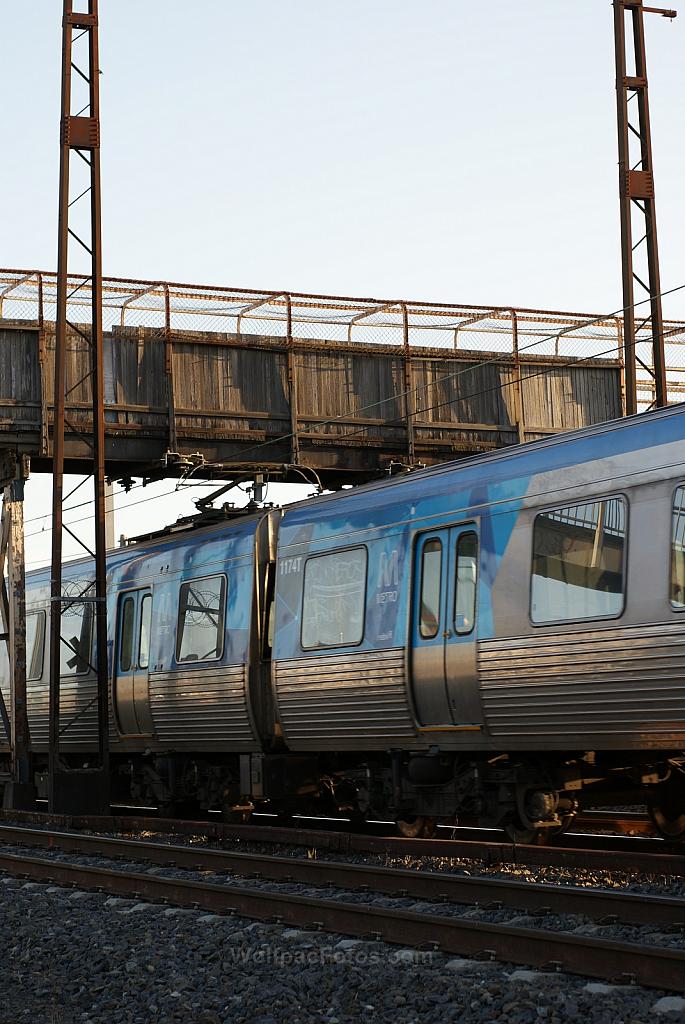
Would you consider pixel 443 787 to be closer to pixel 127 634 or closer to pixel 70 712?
pixel 127 634

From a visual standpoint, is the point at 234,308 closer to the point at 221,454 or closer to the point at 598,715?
the point at 221,454

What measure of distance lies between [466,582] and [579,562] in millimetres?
1531

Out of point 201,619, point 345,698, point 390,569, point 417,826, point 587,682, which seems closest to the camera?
point 587,682

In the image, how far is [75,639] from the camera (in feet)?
68.9

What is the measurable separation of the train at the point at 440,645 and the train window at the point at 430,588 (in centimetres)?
2

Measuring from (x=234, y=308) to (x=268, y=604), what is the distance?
345 inches

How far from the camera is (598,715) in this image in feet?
37.0

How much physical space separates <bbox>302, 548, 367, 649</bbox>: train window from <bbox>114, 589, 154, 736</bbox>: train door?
163 inches

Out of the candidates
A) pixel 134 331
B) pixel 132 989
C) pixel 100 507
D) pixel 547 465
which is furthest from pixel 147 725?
pixel 132 989

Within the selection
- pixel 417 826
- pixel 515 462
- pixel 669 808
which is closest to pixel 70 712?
pixel 417 826

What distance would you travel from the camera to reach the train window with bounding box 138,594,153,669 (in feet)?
60.9

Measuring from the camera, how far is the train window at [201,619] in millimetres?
16625

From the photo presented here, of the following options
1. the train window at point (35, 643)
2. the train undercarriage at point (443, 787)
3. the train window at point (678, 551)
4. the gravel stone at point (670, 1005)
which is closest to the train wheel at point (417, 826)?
the train undercarriage at point (443, 787)

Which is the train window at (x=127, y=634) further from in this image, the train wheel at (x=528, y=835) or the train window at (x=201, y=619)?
the train wheel at (x=528, y=835)
